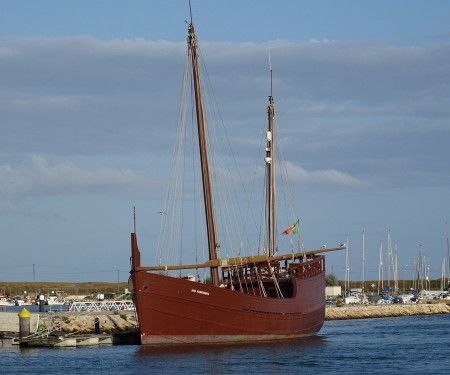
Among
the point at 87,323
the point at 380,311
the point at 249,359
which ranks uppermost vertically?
the point at 87,323

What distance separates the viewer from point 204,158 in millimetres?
61312

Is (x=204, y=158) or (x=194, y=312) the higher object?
(x=204, y=158)

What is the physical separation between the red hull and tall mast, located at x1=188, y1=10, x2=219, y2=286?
352cm

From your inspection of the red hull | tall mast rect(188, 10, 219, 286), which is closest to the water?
the red hull

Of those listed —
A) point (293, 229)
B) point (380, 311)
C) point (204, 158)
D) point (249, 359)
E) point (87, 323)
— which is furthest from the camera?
point (380, 311)

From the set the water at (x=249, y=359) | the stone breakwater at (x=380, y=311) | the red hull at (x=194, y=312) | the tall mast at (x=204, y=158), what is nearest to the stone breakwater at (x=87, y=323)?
the water at (x=249, y=359)

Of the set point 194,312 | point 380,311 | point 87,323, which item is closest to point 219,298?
point 194,312

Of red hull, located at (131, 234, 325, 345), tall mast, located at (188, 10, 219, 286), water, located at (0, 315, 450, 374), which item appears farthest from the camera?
tall mast, located at (188, 10, 219, 286)

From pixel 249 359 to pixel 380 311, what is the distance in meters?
58.3

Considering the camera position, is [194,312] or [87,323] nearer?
[194,312]

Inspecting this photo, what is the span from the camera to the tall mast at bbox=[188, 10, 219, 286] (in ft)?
197

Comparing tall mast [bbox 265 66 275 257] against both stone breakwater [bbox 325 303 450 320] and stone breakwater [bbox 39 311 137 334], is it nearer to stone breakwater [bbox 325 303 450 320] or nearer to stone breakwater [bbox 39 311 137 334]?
stone breakwater [bbox 39 311 137 334]

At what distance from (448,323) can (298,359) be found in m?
41.1

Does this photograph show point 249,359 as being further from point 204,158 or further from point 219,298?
point 204,158
